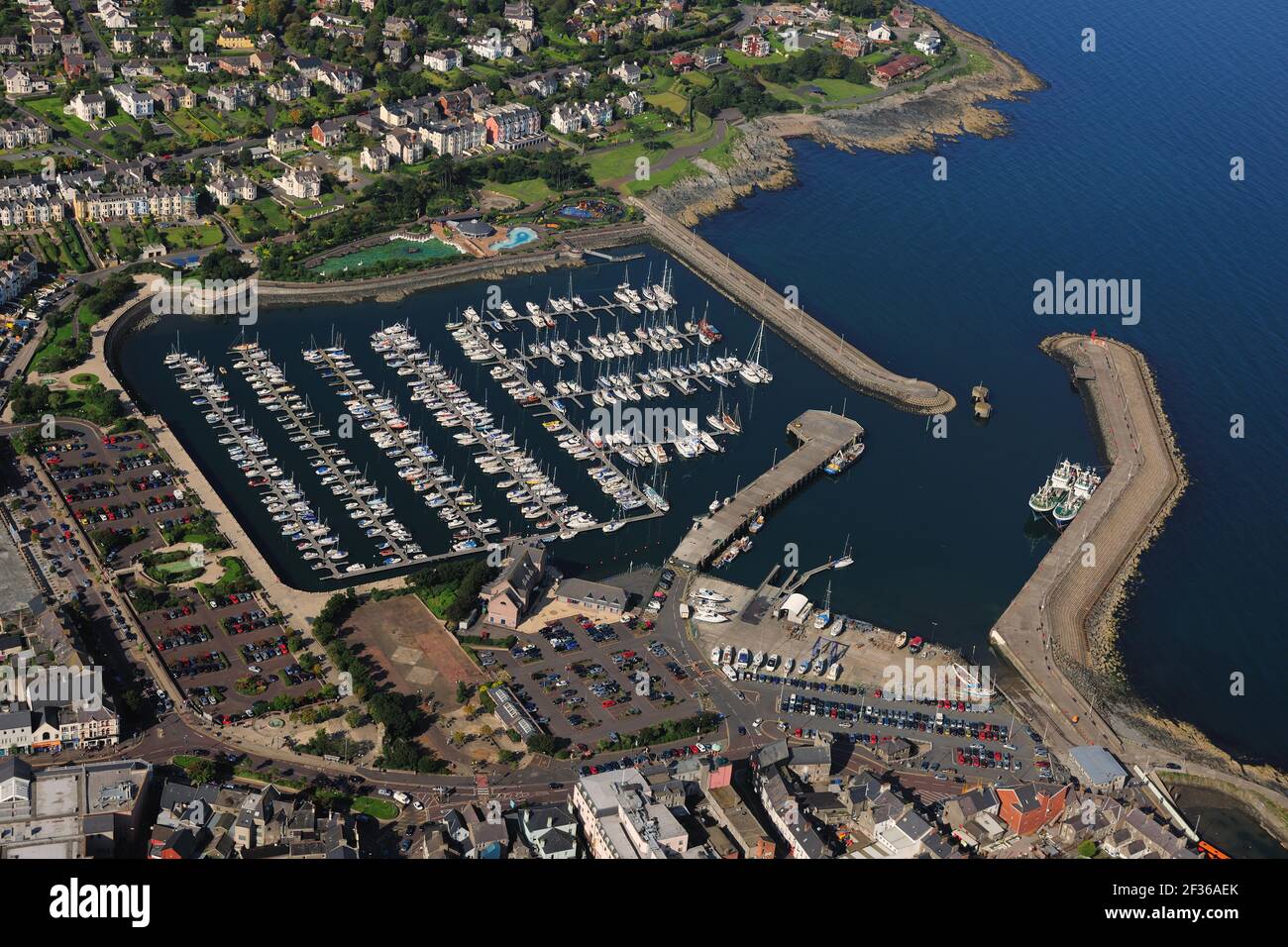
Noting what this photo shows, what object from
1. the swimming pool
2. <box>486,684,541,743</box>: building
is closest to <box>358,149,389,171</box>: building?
the swimming pool

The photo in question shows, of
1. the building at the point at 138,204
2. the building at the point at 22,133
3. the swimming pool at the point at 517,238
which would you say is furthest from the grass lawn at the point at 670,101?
the building at the point at 22,133

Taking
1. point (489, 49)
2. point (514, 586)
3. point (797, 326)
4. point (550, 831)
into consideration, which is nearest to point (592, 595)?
point (514, 586)

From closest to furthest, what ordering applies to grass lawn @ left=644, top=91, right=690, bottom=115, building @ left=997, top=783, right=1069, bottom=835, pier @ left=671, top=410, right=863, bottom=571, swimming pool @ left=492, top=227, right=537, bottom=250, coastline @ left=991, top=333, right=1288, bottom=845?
building @ left=997, top=783, right=1069, bottom=835 → coastline @ left=991, top=333, right=1288, bottom=845 → pier @ left=671, top=410, right=863, bottom=571 → swimming pool @ left=492, top=227, right=537, bottom=250 → grass lawn @ left=644, top=91, right=690, bottom=115

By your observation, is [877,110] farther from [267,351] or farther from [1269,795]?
[1269,795]

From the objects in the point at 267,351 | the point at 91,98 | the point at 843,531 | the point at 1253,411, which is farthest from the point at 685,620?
the point at 91,98

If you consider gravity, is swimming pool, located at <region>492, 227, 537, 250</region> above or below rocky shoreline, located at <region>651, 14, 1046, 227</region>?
below

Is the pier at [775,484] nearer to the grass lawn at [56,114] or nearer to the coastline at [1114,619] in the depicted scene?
the coastline at [1114,619]

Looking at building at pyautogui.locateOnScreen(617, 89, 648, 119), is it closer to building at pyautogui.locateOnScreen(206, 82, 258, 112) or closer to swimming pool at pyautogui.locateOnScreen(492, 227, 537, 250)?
swimming pool at pyautogui.locateOnScreen(492, 227, 537, 250)
